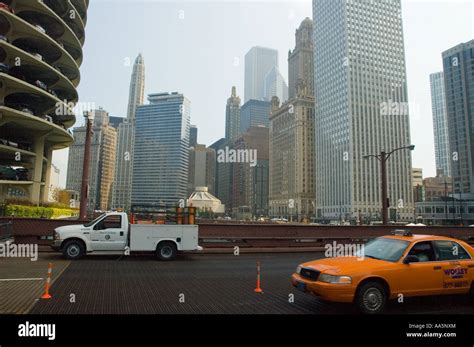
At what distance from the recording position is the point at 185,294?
29.7 feet

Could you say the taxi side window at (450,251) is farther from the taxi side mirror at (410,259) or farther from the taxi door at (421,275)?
the taxi side mirror at (410,259)

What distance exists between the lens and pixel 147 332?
603 cm

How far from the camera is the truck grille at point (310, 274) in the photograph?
739 centimetres

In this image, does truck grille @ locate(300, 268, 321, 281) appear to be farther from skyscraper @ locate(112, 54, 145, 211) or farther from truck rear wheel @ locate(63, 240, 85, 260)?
skyscraper @ locate(112, 54, 145, 211)

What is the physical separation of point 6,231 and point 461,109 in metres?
166

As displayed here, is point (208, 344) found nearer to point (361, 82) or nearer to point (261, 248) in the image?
point (261, 248)

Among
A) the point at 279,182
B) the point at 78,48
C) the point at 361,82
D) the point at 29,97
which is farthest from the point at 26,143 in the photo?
the point at 279,182

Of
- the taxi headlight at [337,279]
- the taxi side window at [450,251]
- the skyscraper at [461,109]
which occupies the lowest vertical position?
the taxi headlight at [337,279]

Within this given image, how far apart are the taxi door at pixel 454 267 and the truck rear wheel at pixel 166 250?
452 inches

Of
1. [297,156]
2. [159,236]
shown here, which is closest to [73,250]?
[159,236]

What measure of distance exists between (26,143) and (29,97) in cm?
627

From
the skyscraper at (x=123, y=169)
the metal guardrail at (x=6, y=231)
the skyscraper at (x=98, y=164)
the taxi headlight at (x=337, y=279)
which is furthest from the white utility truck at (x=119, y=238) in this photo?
the skyscraper at (x=123, y=169)

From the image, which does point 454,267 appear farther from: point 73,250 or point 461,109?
point 461,109

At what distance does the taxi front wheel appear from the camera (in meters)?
7.09
